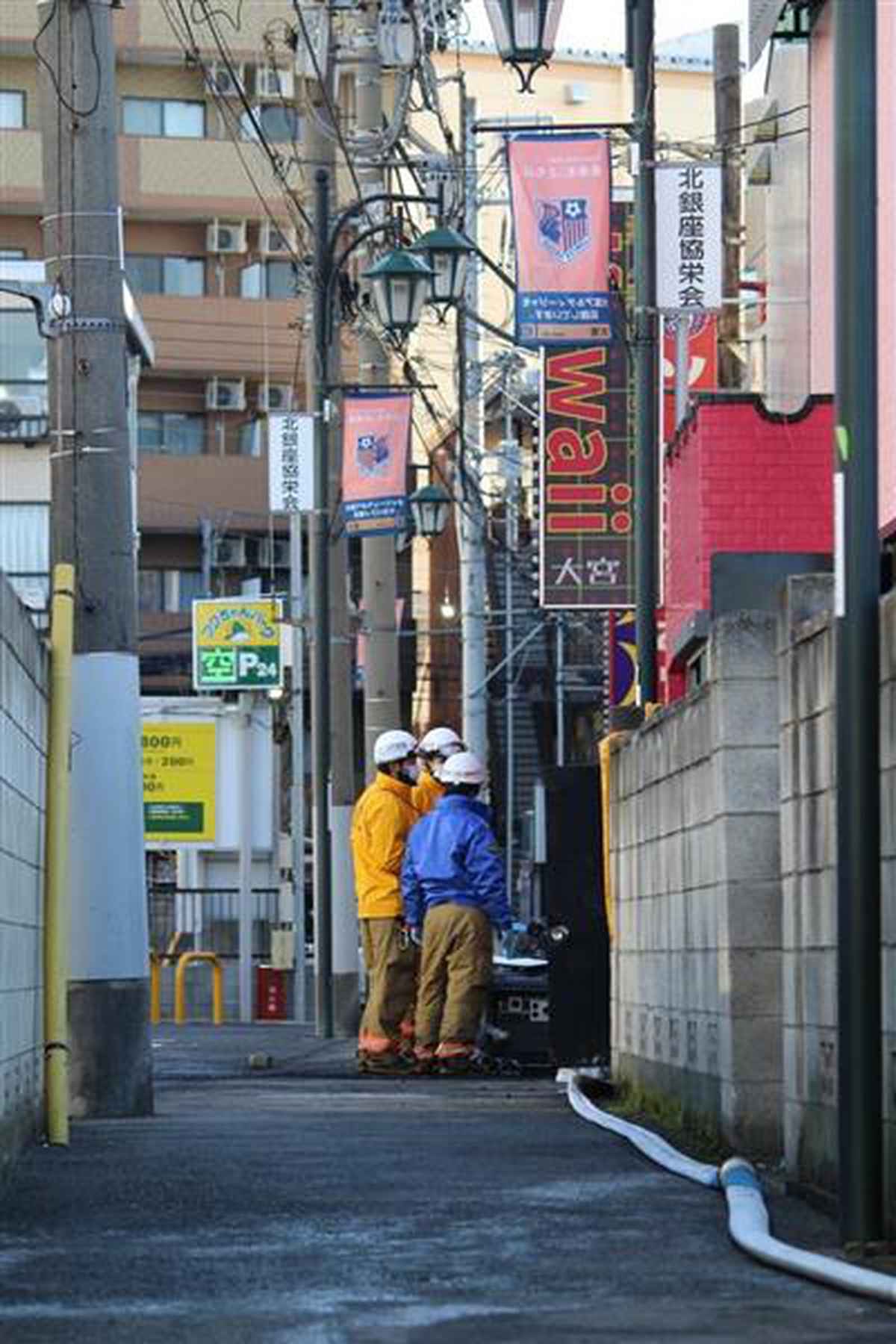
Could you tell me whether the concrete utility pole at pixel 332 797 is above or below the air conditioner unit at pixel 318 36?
below

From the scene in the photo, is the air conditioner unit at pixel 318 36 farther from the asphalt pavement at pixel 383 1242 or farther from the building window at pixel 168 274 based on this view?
the building window at pixel 168 274

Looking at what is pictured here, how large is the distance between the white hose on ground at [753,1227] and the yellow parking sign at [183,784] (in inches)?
1057

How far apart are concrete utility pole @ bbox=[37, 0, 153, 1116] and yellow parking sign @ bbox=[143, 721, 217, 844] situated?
79.2 ft

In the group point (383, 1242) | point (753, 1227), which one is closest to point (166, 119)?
point (383, 1242)

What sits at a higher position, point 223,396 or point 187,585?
point 223,396

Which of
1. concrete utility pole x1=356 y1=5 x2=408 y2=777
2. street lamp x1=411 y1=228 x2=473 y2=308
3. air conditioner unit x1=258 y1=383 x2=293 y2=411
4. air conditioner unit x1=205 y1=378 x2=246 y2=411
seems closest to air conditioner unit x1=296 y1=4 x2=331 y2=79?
concrete utility pole x1=356 y1=5 x2=408 y2=777

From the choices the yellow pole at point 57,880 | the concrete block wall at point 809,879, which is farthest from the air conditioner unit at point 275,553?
the concrete block wall at point 809,879

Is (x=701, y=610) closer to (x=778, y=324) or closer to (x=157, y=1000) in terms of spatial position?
(x=778, y=324)

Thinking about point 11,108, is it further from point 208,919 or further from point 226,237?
point 208,919

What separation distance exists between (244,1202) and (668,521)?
13.5m

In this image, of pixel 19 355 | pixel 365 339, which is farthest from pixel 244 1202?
pixel 19 355

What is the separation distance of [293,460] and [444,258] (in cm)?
680

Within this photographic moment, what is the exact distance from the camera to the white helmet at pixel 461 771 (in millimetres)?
18984

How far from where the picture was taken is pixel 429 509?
3425cm
